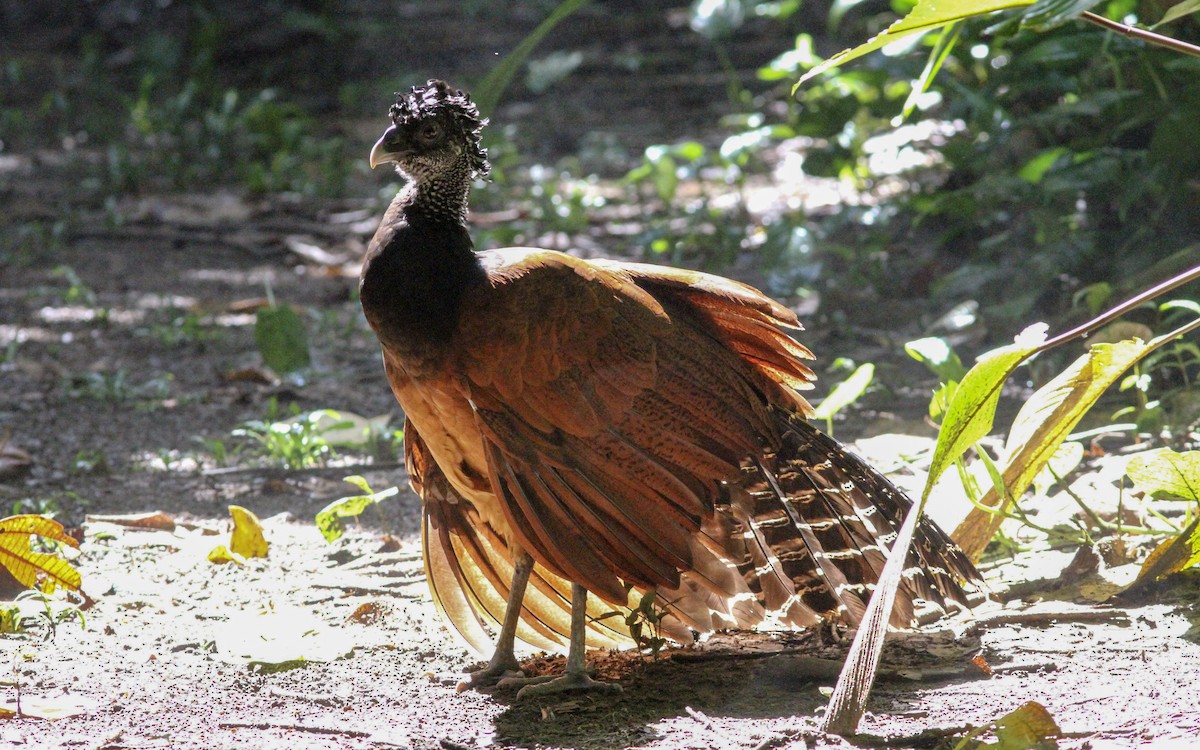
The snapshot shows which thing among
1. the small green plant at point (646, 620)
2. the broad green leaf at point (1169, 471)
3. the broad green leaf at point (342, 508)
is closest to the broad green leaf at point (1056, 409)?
the broad green leaf at point (1169, 471)

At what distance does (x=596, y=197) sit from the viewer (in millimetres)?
7664

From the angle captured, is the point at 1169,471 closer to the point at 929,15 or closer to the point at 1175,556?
the point at 1175,556

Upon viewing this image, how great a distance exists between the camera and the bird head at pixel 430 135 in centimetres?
333

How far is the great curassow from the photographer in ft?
9.78

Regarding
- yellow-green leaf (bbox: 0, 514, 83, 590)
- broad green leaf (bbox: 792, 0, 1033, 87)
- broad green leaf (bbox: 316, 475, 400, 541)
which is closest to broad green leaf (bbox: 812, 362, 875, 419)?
broad green leaf (bbox: 316, 475, 400, 541)

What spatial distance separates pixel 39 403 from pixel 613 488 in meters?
3.48

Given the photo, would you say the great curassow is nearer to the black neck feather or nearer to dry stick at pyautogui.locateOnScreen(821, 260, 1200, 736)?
the black neck feather

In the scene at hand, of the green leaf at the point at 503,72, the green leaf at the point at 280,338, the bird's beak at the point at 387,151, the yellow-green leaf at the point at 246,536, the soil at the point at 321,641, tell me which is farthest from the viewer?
the green leaf at the point at 280,338

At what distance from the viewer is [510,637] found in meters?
3.30

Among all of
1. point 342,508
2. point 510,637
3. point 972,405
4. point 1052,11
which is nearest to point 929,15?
point 1052,11

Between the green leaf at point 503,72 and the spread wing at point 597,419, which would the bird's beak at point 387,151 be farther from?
the spread wing at point 597,419

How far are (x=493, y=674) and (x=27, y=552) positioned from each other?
3.87ft

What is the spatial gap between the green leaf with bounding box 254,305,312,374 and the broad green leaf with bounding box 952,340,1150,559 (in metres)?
3.14

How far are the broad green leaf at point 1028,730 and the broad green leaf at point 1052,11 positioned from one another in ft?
4.29
